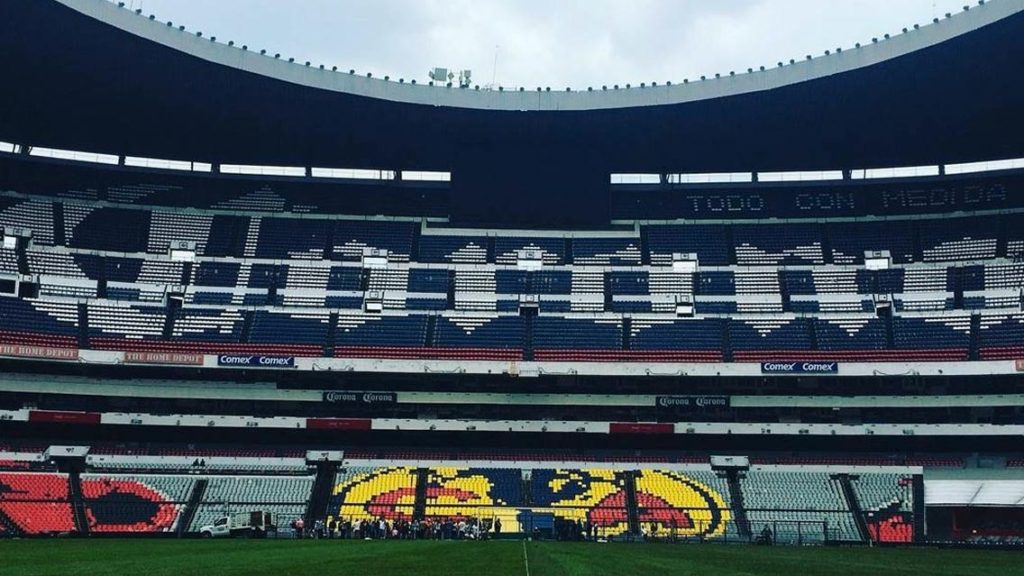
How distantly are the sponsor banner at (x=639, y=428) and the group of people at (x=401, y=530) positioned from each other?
35.6 ft

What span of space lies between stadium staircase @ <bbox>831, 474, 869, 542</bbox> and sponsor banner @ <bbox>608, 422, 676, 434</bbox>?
887cm

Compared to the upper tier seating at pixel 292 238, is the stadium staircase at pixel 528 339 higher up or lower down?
lower down

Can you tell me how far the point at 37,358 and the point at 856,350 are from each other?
140 ft

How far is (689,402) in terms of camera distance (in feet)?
179

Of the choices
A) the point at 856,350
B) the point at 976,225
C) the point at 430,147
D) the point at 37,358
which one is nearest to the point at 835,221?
the point at 976,225

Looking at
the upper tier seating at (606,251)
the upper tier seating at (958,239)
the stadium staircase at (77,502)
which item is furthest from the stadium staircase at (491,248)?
the stadium staircase at (77,502)

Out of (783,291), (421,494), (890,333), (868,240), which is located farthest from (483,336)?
(868,240)

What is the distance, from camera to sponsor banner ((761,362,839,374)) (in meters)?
51.9

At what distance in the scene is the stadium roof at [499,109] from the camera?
45500 mm

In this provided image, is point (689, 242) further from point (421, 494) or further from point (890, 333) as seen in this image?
point (421, 494)

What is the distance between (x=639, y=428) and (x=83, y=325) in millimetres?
30547

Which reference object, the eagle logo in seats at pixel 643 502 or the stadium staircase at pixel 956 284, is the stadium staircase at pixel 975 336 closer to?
the stadium staircase at pixel 956 284

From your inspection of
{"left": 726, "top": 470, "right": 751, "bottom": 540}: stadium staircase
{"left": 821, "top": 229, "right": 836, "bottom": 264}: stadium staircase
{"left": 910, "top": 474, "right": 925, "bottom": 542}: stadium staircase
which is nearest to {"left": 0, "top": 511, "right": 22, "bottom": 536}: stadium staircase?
{"left": 726, "top": 470, "right": 751, "bottom": 540}: stadium staircase

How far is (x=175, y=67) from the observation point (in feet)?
158
